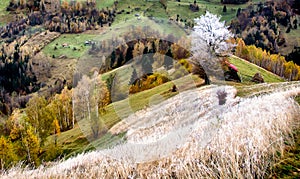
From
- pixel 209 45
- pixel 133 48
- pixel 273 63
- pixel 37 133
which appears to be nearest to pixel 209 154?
pixel 133 48

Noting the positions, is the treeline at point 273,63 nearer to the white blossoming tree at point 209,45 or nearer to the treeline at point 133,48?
the white blossoming tree at point 209,45

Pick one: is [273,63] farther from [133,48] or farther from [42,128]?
[133,48]

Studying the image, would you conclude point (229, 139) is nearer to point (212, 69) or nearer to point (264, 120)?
point (264, 120)

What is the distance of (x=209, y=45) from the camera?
50875mm

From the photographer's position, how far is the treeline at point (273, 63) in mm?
136750

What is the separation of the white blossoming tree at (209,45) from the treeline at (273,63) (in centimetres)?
9375

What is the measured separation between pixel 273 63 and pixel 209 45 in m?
110

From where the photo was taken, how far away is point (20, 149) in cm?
6956

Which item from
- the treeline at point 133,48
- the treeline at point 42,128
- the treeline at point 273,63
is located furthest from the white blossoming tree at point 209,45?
the treeline at point 273,63

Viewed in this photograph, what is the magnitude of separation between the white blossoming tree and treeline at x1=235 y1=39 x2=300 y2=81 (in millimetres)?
93755

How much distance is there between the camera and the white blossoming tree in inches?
1746

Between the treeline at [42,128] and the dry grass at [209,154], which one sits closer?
the dry grass at [209,154]

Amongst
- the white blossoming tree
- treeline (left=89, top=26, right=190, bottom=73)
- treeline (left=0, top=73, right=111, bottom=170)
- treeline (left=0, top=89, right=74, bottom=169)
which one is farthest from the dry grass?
treeline (left=0, top=89, right=74, bottom=169)

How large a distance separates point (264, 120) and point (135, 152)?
486 cm
